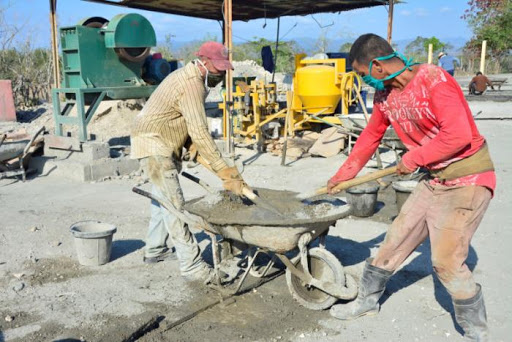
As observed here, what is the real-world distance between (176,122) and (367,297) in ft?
6.38

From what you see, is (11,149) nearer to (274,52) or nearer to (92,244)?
(92,244)

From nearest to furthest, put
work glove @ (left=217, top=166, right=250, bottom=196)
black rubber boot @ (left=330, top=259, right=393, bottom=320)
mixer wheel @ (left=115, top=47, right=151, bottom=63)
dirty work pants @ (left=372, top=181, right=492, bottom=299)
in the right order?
dirty work pants @ (left=372, top=181, right=492, bottom=299)
black rubber boot @ (left=330, top=259, right=393, bottom=320)
work glove @ (left=217, top=166, right=250, bottom=196)
mixer wheel @ (left=115, top=47, right=151, bottom=63)

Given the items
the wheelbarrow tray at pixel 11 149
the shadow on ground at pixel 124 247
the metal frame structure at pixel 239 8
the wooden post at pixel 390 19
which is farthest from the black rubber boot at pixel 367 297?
the wooden post at pixel 390 19

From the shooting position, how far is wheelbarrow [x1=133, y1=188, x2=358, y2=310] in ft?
11.0

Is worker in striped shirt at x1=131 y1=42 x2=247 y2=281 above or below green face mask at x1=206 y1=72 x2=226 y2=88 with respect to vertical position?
below

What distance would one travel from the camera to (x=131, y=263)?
4.67 meters

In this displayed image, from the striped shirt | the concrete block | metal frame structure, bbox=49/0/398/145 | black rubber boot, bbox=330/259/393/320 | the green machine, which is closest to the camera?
black rubber boot, bbox=330/259/393/320

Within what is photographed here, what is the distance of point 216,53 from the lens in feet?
12.5

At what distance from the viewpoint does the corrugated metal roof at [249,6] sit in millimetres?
11125

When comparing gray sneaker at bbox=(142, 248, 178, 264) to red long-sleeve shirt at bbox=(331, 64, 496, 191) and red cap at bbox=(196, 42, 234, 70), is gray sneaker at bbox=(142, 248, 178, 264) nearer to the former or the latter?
red cap at bbox=(196, 42, 234, 70)

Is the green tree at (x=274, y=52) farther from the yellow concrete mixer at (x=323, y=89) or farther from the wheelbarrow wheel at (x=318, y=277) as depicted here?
the wheelbarrow wheel at (x=318, y=277)

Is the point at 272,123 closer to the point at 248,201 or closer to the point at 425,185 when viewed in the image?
the point at 248,201

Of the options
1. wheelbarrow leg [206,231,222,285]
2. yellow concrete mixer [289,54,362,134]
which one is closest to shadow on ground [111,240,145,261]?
wheelbarrow leg [206,231,222,285]

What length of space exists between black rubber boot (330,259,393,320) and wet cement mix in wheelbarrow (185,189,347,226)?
0.47 meters
